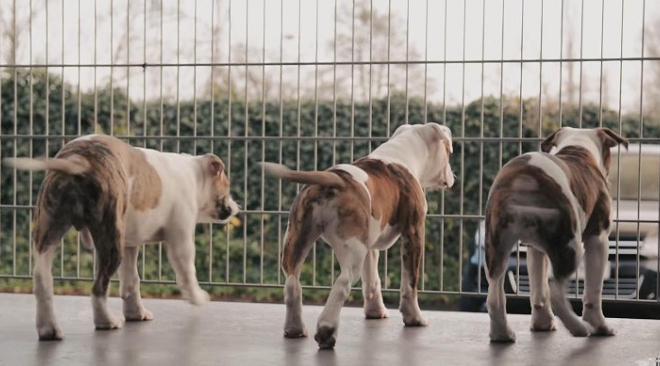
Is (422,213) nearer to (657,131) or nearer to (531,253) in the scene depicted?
(531,253)

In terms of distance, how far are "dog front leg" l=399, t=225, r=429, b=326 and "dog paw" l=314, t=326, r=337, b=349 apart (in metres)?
0.86

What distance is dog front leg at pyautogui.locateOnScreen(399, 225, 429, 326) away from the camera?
613 cm

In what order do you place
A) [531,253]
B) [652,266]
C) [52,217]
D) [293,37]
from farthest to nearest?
[293,37]
[652,266]
[531,253]
[52,217]

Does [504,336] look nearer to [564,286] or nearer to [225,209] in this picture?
[564,286]

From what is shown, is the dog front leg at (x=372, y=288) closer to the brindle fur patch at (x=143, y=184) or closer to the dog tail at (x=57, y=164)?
the brindle fur patch at (x=143, y=184)

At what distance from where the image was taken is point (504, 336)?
568 centimetres

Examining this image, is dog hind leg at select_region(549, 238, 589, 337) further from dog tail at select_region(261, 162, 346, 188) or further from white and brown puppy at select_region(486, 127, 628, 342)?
dog tail at select_region(261, 162, 346, 188)

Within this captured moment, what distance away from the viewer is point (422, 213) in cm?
620

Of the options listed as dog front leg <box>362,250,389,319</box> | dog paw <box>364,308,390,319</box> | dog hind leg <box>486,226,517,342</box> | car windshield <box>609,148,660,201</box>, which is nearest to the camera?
dog hind leg <box>486,226,517,342</box>

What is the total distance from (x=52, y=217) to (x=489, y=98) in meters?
3.91

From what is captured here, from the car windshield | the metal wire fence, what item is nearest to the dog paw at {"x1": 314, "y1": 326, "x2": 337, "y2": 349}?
the metal wire fence

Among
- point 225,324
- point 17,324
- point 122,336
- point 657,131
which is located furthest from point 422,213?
point 657,131

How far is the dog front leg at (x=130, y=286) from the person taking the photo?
6387 mm

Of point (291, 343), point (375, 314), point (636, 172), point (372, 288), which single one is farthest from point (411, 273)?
point (636, 172)
